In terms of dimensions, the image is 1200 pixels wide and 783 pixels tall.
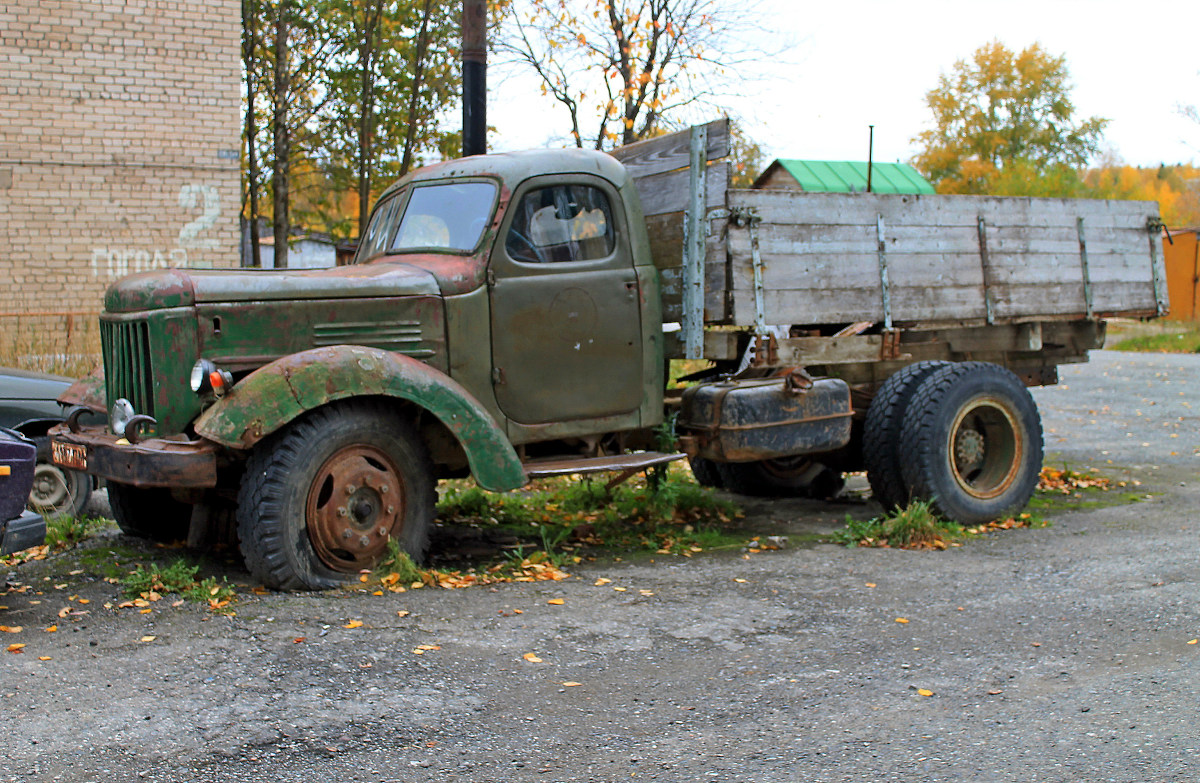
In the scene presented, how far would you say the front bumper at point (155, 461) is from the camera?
4.88 m

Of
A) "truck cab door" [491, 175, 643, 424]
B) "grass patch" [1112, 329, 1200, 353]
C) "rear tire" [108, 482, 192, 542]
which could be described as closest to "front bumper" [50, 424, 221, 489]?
"rear tire" [108, 482, 192, 542]

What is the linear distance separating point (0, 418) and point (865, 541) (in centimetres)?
526

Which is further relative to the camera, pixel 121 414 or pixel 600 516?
pixel 600 516

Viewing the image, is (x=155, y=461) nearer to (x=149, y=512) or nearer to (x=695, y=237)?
(x=149, y=512)

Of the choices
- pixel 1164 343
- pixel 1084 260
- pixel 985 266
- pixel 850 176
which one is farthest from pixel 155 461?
pixel 850 176

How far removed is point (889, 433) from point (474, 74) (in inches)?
200

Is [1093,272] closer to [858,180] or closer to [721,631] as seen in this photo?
→ [721,631]

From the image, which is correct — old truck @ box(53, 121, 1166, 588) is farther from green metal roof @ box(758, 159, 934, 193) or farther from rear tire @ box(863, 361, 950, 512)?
green metal roof @ box(758, 159, 934, 193)

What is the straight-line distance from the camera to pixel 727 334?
263 inches

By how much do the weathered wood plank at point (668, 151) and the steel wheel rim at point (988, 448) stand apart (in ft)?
7.77

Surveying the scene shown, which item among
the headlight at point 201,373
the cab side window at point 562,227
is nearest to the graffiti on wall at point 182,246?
the cab side window at point 562,227

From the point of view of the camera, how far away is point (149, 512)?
6164mm

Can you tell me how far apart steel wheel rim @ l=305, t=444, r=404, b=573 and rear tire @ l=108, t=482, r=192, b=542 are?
1369mm

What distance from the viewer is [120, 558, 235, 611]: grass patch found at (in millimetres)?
4887
